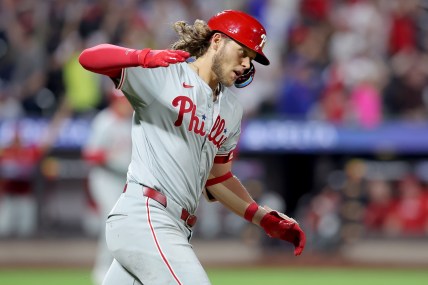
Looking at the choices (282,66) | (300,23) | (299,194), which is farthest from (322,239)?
(300,23)

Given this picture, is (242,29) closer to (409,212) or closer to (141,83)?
(141,83)

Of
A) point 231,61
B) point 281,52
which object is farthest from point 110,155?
point 281,52

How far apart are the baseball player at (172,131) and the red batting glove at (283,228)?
0.46 m

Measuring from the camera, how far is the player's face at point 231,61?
4.56 metres

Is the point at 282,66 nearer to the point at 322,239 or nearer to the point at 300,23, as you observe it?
the point at 300,23

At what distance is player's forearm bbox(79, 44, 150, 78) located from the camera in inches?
164

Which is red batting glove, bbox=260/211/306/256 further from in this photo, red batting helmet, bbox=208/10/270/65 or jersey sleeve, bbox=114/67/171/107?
jersey sleeve, bbox=114/67/171/107

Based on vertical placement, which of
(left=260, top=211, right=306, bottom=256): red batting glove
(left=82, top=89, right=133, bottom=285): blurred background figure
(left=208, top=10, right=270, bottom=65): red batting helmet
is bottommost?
(left=82, top=89, right=133, bottom=285): blurred background figure

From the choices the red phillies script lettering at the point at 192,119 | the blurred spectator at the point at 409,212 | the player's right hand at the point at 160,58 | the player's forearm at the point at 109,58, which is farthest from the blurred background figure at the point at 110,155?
the blurred spectator at the point at 409,212

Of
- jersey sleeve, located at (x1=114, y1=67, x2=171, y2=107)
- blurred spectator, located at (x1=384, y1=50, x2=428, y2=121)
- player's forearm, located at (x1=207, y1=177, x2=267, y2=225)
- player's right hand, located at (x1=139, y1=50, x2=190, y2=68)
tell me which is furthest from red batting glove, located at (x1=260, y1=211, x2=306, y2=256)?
blurred spectator, located at (x1=384, y1=50, x2=428, y2=121)

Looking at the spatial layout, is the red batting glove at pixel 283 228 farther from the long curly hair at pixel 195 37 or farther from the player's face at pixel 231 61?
the long curly hair at pixel 195 37

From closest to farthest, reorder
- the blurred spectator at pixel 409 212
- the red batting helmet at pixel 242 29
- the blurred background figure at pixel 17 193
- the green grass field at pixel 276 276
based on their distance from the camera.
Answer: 1. the red batting helmet at pixel 242 29
2. the green grass field at pixel 276 276
3. the blurred background figure at pixel 17 193
4. the blurred spectator at pixel 409 212

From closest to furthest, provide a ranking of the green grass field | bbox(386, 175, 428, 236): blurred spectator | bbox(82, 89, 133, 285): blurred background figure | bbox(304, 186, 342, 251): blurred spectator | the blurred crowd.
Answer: bbox(82, 89, 133, 285): blurred background figure, the green grass field, bbox(304, 186, 342, 251): blurred spectator, bbox(386, 175, 428, 236): blurred spectator, the blurred crowd

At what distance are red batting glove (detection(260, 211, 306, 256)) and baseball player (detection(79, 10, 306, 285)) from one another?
46 cm
